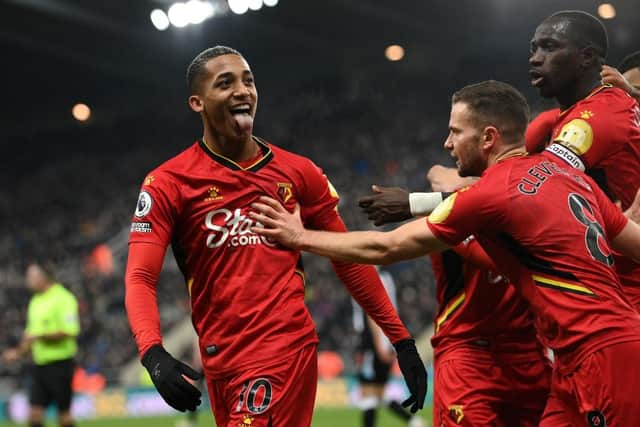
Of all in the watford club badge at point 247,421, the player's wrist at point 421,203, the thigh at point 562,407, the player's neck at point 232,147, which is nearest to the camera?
the thigh at point 562,407

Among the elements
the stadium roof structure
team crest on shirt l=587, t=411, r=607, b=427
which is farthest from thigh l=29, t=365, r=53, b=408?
the stadium roof structure

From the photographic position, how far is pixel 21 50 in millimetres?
27094

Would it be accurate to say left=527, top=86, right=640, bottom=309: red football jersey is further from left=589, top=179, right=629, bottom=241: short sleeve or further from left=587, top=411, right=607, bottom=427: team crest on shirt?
left=587, top=411, right=607, bottom=427: team crest on shirt

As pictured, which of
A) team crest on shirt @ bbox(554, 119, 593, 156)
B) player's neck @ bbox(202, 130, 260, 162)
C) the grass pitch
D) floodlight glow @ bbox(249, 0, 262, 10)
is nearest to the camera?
team crest on shirt @ bbox(554, 119, 593, 156)

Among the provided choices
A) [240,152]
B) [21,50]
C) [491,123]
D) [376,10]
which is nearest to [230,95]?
[240,152]

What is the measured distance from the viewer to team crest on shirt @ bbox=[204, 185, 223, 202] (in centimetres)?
465

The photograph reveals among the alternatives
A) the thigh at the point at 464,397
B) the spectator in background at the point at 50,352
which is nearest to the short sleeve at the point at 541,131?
the thigh at the point at 464,397

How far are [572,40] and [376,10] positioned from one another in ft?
63.5

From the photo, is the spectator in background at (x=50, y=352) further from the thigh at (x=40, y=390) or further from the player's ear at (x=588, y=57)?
the player's ear at (x=588, y=57)

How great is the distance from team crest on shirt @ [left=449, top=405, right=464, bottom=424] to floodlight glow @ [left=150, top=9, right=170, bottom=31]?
1977cm

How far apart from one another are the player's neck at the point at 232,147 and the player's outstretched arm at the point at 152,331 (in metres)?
0.68

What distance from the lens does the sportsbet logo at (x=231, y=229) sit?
4.60m

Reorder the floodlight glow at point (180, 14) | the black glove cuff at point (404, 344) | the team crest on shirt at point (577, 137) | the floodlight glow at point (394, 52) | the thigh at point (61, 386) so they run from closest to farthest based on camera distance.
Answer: the team crest on shirt at point (577, 137) < the black glove cuff at point (404, 344) < the thigh at point (61, 386) < the floodlight glow at point (180, 14) < the floodlight glow at point (394, 52)

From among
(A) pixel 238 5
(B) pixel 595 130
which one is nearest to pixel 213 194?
(B) pixel 595 130
